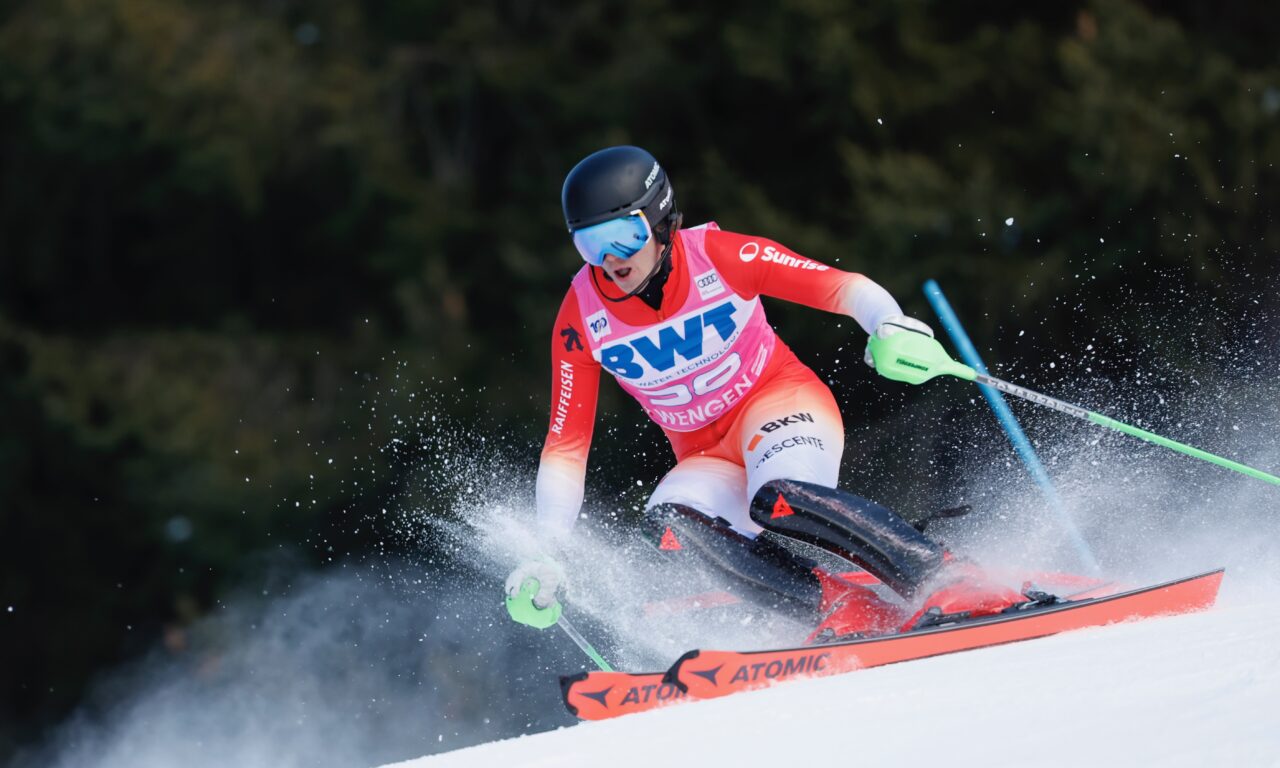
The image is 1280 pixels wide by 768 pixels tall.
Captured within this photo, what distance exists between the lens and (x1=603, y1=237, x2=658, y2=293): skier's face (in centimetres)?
405

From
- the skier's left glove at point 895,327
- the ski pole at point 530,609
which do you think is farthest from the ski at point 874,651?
the skier's left glove at point 895,327

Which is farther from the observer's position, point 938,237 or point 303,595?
point 303,595

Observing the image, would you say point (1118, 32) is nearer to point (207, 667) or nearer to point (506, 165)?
point (506, 165)

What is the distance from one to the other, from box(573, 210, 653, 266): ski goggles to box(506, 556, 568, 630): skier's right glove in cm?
86

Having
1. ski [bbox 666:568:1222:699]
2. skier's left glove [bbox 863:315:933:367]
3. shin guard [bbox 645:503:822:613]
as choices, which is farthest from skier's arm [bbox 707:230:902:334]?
ski [bbox 666:568:1222:699]

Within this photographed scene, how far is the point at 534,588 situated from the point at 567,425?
1.64 ft

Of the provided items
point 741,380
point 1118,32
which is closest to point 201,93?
point 1118,32

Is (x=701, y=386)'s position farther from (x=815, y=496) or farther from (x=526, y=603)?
(x=526, y=603)

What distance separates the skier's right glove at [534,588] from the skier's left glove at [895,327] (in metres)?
1.05

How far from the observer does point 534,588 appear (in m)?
4.19

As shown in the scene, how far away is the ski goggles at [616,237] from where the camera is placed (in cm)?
397

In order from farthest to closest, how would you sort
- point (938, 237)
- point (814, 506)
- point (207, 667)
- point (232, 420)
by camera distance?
point (232, 420)
point (207, 667)
point (938, 237)
point (814, 506)

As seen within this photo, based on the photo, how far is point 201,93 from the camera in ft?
48.4

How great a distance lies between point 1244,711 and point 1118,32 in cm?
930
